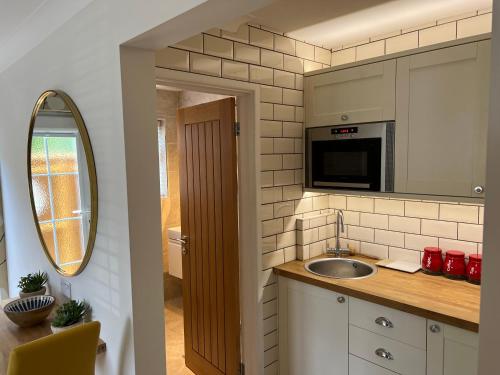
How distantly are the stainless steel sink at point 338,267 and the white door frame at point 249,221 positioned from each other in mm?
421

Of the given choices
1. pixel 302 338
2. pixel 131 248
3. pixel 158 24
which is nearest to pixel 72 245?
pixel 131 248

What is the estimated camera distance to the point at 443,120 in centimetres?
190

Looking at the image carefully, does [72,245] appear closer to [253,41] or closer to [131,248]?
[131,248]

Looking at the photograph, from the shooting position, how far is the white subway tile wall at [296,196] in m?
2.11

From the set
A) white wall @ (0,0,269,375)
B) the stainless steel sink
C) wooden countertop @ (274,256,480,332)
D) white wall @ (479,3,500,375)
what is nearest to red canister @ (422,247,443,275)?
wooden countertop @ (274,256,480,332)

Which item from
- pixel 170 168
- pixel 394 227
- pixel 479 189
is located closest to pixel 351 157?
pixel 394 227

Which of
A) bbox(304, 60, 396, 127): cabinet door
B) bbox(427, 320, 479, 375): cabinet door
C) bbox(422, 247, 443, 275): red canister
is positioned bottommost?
bbox(427, 320, 479, 375): cabinet door

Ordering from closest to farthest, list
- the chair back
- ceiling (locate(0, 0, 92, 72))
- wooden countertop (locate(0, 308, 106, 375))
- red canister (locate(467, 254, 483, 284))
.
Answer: the chair back < wooden countertop (locate(0, 308, 106, 375)) < ceiling (locate(0, 0, 92, 72)) < red canister (locate(467, 254, 483, 284))

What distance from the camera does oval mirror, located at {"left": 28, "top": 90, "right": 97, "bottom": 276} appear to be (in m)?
1.75

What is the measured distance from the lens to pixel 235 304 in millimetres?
2398

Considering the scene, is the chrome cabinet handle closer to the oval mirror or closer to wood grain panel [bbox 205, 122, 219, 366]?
wood grain panel [bbox 205, 122, 219, 366]

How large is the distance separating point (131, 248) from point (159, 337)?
0.42 m

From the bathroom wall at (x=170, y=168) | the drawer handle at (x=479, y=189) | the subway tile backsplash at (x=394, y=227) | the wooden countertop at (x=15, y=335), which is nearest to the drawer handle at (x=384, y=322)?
the subway tile backsplash at (x=394, y=227)

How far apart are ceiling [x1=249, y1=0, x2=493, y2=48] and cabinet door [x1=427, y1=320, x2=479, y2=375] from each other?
1.66 meters
